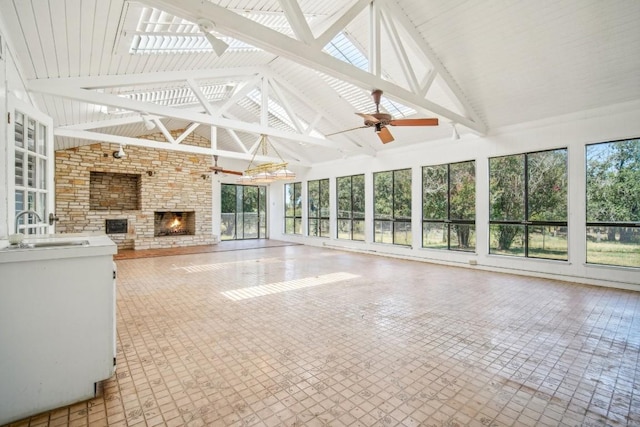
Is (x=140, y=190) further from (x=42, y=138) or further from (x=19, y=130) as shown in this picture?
(x=19, y=130)

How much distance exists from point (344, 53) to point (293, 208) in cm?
787

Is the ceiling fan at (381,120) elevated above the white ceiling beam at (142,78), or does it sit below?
below

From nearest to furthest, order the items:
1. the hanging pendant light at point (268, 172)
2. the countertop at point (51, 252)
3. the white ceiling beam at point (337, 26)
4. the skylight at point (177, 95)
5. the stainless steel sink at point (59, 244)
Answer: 1. the countertop at point (51, 252)
2. the stainless steel sink at point (59, 244)
3. the white ceiling beam at point (337, 26)
4. the skylight at point (177, 95)
5. the hanging pendant light at point (268, 172)

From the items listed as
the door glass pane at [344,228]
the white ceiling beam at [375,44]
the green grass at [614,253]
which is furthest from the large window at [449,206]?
the white ceiling beam at [375,44]

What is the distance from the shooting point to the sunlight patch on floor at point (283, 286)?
510 centimetres

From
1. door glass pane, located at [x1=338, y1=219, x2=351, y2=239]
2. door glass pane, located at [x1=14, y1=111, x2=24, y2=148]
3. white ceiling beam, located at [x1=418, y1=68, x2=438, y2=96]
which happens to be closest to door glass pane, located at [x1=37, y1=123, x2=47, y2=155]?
door glass pane, located at [x1=14, y1=111, x2=24, y2=148]

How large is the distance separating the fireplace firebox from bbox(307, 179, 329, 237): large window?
15.2 feet

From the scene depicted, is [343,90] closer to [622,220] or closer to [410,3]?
[410,3]

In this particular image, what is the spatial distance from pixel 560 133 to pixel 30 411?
8437 millimetres

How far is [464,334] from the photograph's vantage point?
3455mm

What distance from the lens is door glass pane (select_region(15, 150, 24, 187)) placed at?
3080mm

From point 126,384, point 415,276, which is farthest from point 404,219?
point 126,384

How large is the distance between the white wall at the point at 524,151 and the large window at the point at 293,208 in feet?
13.2

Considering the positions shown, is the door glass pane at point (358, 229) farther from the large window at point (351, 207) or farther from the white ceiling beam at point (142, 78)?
the white ceiling beam at point (142, 78)
